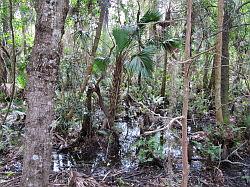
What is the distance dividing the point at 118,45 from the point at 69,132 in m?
2.07

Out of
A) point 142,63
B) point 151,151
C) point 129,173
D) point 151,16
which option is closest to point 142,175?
point 129,173

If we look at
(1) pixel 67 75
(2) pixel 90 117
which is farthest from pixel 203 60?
(2) pixel 90 117

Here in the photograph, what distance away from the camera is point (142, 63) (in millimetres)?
5359

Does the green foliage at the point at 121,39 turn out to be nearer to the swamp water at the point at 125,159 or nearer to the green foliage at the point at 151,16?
the green foliage at the point at 151,16

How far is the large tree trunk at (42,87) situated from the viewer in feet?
9.80

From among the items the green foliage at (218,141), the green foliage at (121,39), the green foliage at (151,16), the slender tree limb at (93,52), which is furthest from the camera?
the slender tree limb at (93,52)

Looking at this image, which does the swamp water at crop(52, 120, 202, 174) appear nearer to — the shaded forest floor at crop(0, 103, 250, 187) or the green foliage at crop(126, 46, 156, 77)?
the shaded forest floor at crop(0, 103, 250, 187)

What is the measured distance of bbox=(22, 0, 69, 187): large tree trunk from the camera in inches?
118

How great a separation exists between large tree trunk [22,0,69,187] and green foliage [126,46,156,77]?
2.33 meters

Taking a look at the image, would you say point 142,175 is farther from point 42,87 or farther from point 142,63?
point 42,87

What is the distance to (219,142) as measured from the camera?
17.8ft

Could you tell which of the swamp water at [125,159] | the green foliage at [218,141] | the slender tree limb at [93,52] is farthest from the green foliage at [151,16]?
the green foliage at [218,141]

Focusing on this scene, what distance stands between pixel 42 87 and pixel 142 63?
255 centimetres

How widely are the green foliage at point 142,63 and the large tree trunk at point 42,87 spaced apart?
233 centimetres
